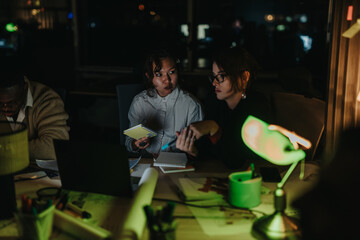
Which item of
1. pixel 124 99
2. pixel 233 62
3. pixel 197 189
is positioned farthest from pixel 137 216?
pixel 124 99

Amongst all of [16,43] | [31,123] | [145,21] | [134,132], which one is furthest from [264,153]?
[16,43]

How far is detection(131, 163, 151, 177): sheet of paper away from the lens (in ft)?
5.06

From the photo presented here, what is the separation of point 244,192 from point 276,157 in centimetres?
17

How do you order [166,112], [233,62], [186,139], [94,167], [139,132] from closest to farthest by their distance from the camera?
1. [94,167]
2. [186,139]
3. [139,132]
4. [233,62]
5. [166,112]

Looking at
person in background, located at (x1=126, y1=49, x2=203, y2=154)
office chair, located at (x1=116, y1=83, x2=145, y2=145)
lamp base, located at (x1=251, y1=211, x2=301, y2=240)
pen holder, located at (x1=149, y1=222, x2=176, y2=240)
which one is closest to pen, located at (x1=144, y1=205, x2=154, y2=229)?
pen holder, located at (x1=149, y1=222, x2=176, y2=240)

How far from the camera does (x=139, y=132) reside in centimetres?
177

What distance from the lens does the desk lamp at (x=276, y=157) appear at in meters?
1.07

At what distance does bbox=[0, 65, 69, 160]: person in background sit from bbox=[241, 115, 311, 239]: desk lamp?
3.69 feet

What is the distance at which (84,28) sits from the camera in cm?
600

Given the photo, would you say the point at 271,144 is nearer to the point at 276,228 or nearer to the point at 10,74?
the point at 276,228

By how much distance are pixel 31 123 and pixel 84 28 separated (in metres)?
4.35

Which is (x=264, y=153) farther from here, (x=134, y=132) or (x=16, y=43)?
(x=16, y=43)

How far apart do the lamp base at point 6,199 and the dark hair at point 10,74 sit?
759 millimetres

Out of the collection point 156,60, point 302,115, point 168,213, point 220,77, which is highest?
point 156,60
